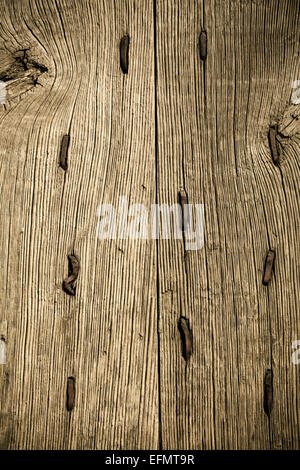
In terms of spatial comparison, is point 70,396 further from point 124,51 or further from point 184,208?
point 124,51

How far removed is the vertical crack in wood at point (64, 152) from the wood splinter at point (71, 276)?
0.25m

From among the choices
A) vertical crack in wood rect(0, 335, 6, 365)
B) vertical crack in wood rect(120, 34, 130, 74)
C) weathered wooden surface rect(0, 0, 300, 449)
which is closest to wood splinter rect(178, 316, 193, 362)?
weathered wooden surface rect(0, 0, 300, 449)

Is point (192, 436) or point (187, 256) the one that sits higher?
point (187, 256)

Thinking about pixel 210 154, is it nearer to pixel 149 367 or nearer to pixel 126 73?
pixel 126 73

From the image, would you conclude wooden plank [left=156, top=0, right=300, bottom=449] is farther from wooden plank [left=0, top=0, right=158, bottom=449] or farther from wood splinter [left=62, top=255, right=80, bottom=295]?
wood splinter [left=62, top=255, right=80, bottom=295]

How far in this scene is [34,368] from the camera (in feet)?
3.58

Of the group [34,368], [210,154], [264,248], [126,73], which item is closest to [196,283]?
[264,248]

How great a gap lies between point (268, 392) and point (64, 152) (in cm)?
85

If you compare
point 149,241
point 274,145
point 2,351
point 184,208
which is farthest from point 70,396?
point 274,145

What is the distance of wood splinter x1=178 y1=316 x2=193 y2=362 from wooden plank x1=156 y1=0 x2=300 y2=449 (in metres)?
0.01

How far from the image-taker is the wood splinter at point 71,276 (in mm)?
1094

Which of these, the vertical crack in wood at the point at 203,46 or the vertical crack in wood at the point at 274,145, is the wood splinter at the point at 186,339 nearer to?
the vertical crack in wood at the point at 274,145

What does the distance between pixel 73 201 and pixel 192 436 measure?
71 cm

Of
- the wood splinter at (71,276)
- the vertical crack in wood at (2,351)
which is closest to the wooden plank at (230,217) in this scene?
the wood splinter at (71,276)
